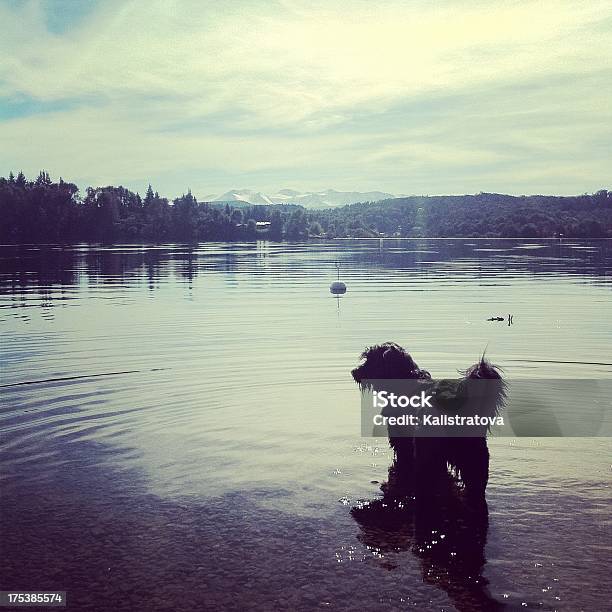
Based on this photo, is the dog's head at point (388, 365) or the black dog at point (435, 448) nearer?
the black dog at point (435, 448)

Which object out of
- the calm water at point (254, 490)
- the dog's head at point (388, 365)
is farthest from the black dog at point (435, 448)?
the calm water at point (254, 490)

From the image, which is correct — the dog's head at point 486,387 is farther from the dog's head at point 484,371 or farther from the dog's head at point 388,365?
the dog's head at point 388,365

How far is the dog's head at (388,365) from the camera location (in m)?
11.3

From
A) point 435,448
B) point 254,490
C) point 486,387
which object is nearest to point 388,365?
point 435,448

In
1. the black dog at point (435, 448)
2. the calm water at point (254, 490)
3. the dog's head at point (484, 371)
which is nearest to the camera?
the calm water at point (254, 490)

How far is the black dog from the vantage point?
30.2ft

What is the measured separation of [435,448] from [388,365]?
6.18 ft

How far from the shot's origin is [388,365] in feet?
37.4

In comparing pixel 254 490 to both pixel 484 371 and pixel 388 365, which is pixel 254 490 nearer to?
pixel 388 365

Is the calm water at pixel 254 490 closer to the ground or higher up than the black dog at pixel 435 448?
closer to the ground

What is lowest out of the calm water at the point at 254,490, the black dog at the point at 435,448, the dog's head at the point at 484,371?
the calm water at the point at 254,490

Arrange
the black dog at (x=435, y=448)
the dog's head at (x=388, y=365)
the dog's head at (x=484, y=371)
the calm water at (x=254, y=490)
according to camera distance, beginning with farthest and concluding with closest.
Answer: the dog's head at (x=388, y=365) < the black dog at (x=435, y=448) < the dog's head at (x=484, y=371) < the calm water at (x=254, y=490)

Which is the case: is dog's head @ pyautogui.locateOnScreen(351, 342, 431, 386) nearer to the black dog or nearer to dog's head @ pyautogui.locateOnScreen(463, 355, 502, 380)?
the black dog

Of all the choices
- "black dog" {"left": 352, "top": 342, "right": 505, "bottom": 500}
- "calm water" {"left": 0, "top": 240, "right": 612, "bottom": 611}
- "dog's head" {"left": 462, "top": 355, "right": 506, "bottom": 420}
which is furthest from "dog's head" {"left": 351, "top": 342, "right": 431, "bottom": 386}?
"dog's head" {"left": 462, "top": 355, "right": 506, "bottom": 420}
